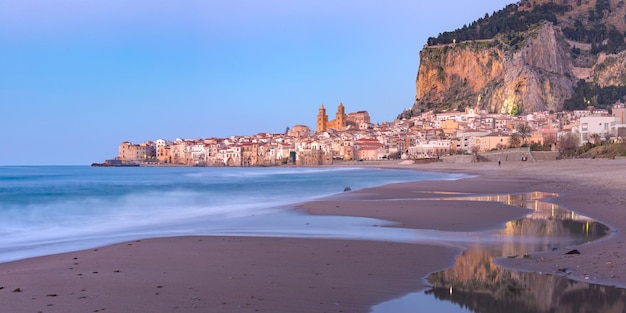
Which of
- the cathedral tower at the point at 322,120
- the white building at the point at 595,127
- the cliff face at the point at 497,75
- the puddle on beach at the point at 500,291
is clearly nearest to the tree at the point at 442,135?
the cliff face at the point at 497,75

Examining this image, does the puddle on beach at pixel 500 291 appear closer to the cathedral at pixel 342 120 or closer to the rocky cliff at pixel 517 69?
the rocky cliff at pixel 517 69

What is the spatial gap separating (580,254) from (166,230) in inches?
312

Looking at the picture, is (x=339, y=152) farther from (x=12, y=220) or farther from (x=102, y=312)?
(x=102, y=312)

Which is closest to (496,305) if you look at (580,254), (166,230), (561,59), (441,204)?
(580,254)

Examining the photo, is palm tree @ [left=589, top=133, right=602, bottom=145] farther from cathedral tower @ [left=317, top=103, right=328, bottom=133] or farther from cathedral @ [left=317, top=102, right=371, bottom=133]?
cathedral tower @ [left=317, top=103, right=328, bottom=133]

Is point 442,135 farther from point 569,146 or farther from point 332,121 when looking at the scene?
point 332,121

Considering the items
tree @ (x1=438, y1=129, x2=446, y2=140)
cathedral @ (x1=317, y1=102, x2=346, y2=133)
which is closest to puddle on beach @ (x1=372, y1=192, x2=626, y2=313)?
tree @ (x1=438, y1=129, x2=446, y2=140)

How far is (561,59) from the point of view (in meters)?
129

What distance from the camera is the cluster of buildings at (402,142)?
86188mm

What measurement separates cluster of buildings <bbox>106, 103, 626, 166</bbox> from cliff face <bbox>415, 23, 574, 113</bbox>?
240 inches

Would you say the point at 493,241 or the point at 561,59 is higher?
the point at 561,59

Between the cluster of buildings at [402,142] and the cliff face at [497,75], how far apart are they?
6.10m

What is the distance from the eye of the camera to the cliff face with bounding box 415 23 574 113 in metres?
121

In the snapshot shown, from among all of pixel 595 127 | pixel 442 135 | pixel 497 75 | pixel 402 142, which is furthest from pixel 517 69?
pixel 595 127
